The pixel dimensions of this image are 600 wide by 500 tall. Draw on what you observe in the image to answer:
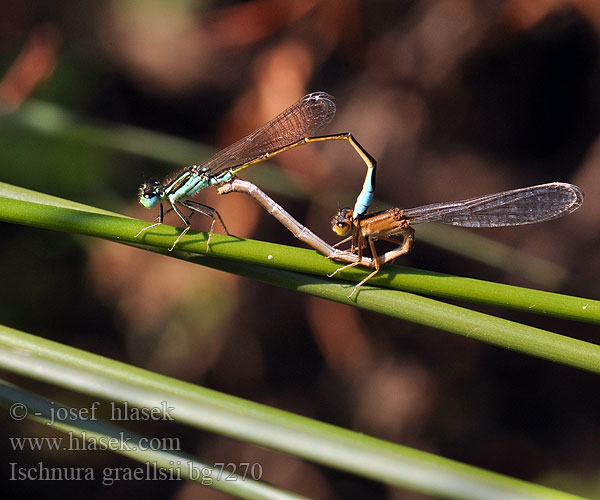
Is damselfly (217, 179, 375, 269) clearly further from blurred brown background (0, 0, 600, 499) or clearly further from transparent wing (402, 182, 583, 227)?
blurred brown background (0, 0, 600, 499)

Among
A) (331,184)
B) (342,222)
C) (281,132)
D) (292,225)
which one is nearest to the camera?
(292,225)

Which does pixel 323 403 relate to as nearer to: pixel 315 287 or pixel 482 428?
pixel 482 428

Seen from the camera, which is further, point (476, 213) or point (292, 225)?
point (476, 213)

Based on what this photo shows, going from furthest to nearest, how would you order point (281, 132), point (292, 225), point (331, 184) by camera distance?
1. point (331, 184)
2. point (281, 132)
3. point (292, 225)

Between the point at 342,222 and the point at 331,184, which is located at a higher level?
the point at 331,184

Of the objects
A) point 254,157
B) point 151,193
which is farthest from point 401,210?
point 151,193

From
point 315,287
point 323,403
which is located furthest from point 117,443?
point 323,403

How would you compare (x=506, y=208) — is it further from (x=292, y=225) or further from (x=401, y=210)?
(x=292, y=225)

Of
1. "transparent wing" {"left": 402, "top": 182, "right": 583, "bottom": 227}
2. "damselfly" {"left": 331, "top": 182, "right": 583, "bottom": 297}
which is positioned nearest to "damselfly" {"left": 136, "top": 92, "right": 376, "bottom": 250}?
"damselfly" {"left": 331, "top": 182, "right": 583, "bottom": 297}
